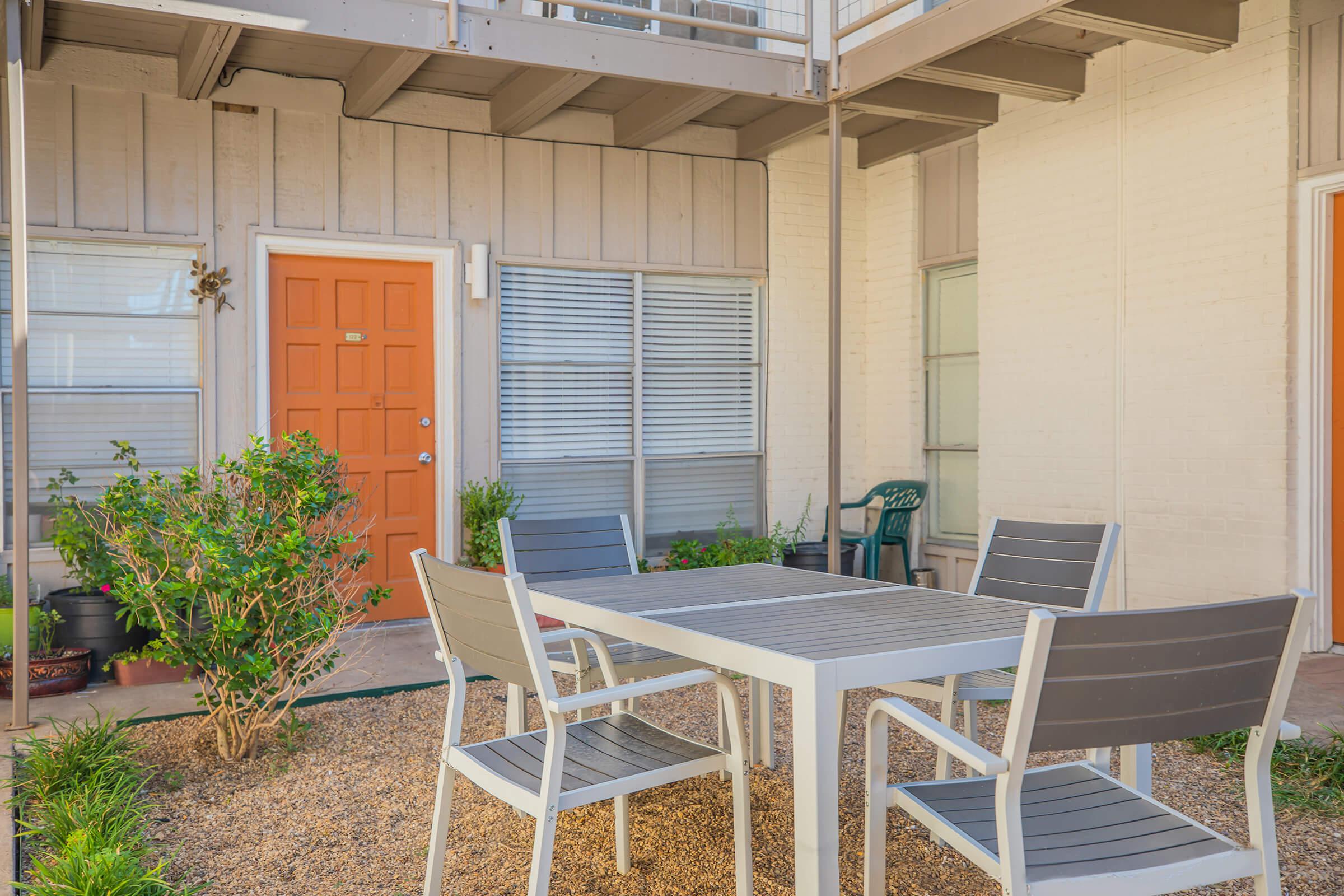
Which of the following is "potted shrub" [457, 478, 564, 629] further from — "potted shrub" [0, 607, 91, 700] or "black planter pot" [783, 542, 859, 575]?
"potted shrub" [0, 607, 91, 700]

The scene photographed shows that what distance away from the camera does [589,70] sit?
4.84m

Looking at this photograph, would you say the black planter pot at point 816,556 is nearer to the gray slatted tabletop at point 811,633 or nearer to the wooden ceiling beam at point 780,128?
the wooden ceiling beam at point 780,128

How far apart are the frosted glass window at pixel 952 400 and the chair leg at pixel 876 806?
460cm

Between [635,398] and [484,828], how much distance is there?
153 inches

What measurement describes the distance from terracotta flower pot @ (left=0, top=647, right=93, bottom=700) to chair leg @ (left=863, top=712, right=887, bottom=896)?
3.85 meters

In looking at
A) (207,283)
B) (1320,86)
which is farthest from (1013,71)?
(207,283)

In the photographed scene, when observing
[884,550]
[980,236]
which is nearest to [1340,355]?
[980,236]

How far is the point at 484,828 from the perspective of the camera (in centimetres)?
309

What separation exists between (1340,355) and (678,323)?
11.8 ft

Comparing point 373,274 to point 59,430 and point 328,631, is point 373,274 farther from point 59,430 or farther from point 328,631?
point 328,631

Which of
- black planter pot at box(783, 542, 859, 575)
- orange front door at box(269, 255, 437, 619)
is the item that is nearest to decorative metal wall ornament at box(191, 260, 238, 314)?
orange front door at box(269, 255, 437, 619)

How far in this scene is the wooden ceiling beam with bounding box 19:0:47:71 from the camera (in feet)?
14.9

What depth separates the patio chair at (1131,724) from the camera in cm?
175

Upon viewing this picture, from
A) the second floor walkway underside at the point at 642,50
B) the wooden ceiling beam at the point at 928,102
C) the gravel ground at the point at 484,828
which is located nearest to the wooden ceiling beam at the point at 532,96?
the second floor walkway underside at the point at 642,50
